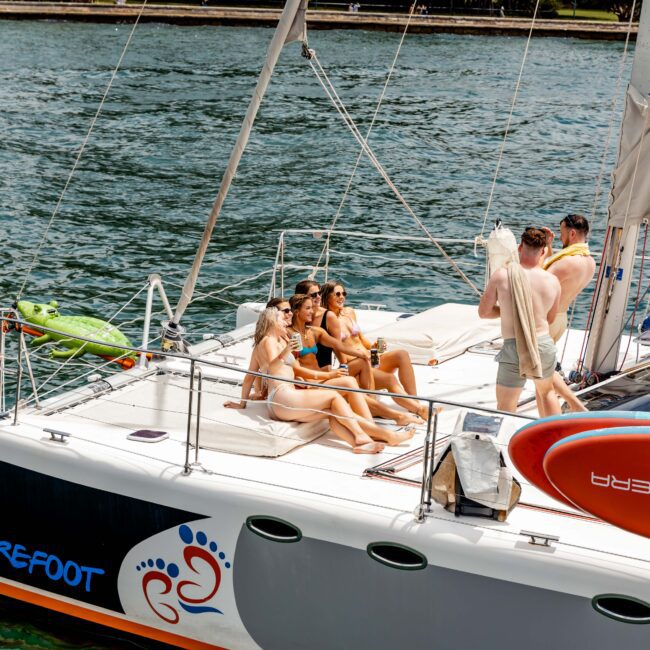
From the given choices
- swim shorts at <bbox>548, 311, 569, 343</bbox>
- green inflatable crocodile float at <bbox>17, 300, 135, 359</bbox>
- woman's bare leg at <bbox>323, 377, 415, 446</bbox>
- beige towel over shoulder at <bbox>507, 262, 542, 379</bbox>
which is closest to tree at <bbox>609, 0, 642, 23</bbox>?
green inflatable crocodile float at <bbox>17, 300, 135, 359</bbox>

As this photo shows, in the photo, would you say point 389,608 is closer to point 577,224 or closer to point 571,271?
point 571,271

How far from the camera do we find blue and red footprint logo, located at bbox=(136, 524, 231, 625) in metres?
7.42

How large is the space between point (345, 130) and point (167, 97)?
27.6 ft

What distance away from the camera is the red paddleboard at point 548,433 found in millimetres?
6324

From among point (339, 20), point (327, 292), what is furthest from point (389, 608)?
point (339, 20)

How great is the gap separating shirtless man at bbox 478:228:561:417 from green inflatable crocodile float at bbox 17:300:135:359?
4351 mm

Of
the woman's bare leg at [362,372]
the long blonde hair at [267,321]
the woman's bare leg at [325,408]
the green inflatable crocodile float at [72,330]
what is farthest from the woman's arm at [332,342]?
the green inflatable crocodile float at [72,330]

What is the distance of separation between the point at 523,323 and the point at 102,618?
3.65 m

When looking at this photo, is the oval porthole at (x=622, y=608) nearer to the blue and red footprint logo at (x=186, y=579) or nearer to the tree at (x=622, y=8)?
the blue and red footprint logo at (x=186, y=579)

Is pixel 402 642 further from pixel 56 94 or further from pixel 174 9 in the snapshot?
pixel 174 9

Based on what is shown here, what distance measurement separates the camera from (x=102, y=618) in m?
8.11

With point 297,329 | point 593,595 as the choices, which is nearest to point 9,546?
point 297,329

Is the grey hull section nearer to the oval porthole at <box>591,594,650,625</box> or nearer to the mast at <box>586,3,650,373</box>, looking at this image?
the oval porthole at <box>591,594,650,625</box>

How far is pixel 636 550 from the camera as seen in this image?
259 inches
